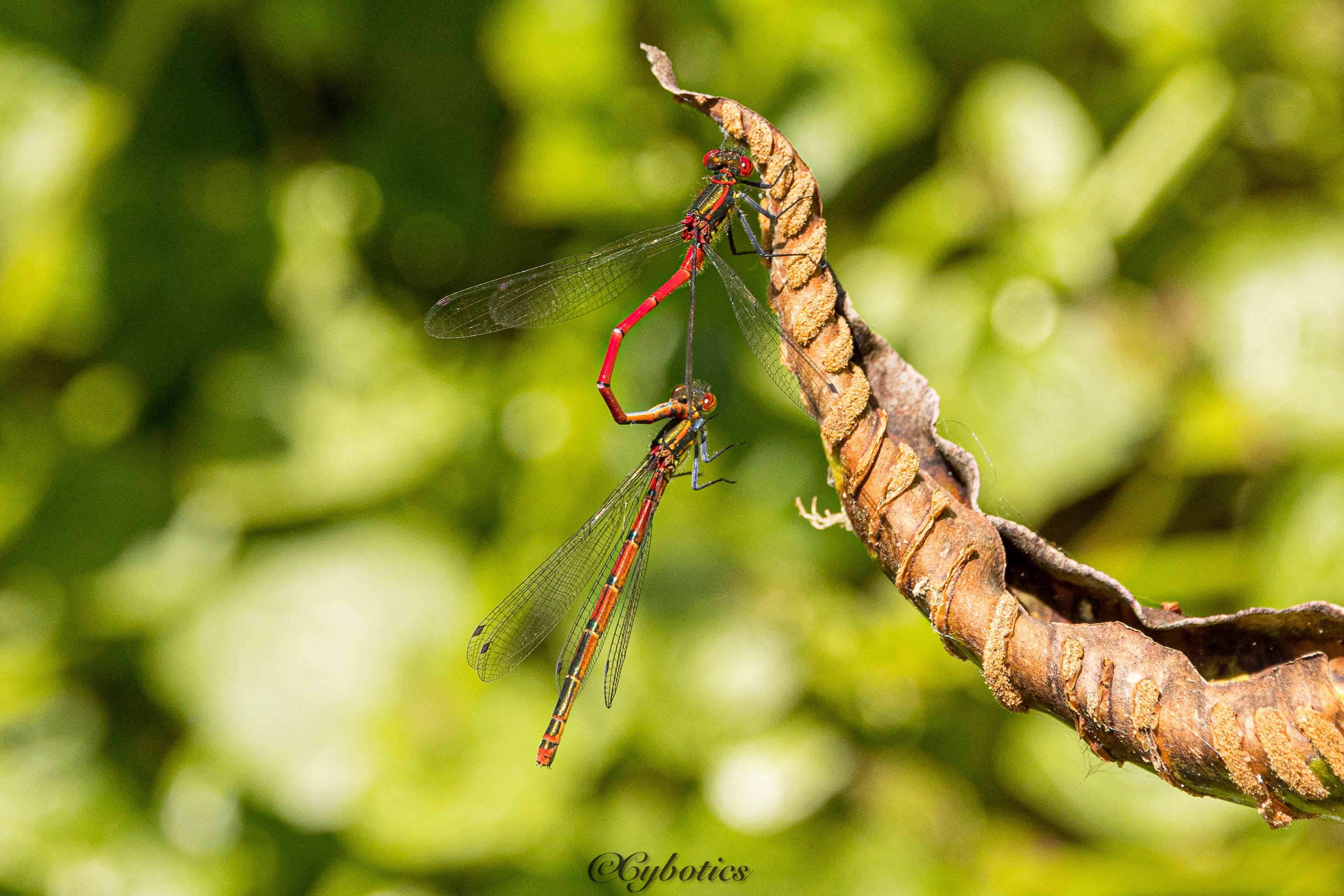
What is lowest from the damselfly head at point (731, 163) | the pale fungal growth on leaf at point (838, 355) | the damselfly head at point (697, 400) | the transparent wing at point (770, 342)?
the damselfly head at point (697, 400)

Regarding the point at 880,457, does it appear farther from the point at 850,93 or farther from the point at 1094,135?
the point at 1094,135

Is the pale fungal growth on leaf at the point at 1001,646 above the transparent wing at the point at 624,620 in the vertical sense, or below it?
above

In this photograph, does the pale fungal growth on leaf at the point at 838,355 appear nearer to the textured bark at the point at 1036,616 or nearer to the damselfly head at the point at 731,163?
the textured bark at the point at 1036,616

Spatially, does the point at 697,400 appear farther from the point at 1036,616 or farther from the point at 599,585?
the point at 1036,616

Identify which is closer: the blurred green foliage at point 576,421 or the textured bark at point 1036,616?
the textured bark at point 1036,616

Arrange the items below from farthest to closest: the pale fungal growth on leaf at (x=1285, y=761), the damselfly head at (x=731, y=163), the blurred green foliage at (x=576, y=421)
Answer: the blurred green foliage at (x=576, y=421) → the damselfly head at (x=731, y=163) → the pale fungal growth on leaf at (x=1285, y=761)

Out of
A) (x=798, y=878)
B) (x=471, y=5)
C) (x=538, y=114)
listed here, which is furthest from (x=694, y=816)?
(x=471, y=5)

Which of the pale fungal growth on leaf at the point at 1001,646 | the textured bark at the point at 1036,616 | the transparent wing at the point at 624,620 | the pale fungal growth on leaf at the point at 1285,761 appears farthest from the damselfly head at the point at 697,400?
the pale fungal growth on leaf at the point at 1285,761

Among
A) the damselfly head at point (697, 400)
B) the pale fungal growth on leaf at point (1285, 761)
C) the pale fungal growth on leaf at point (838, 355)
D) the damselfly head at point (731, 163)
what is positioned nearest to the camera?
the pale fungal growth on leaf at point (1285, 761)
